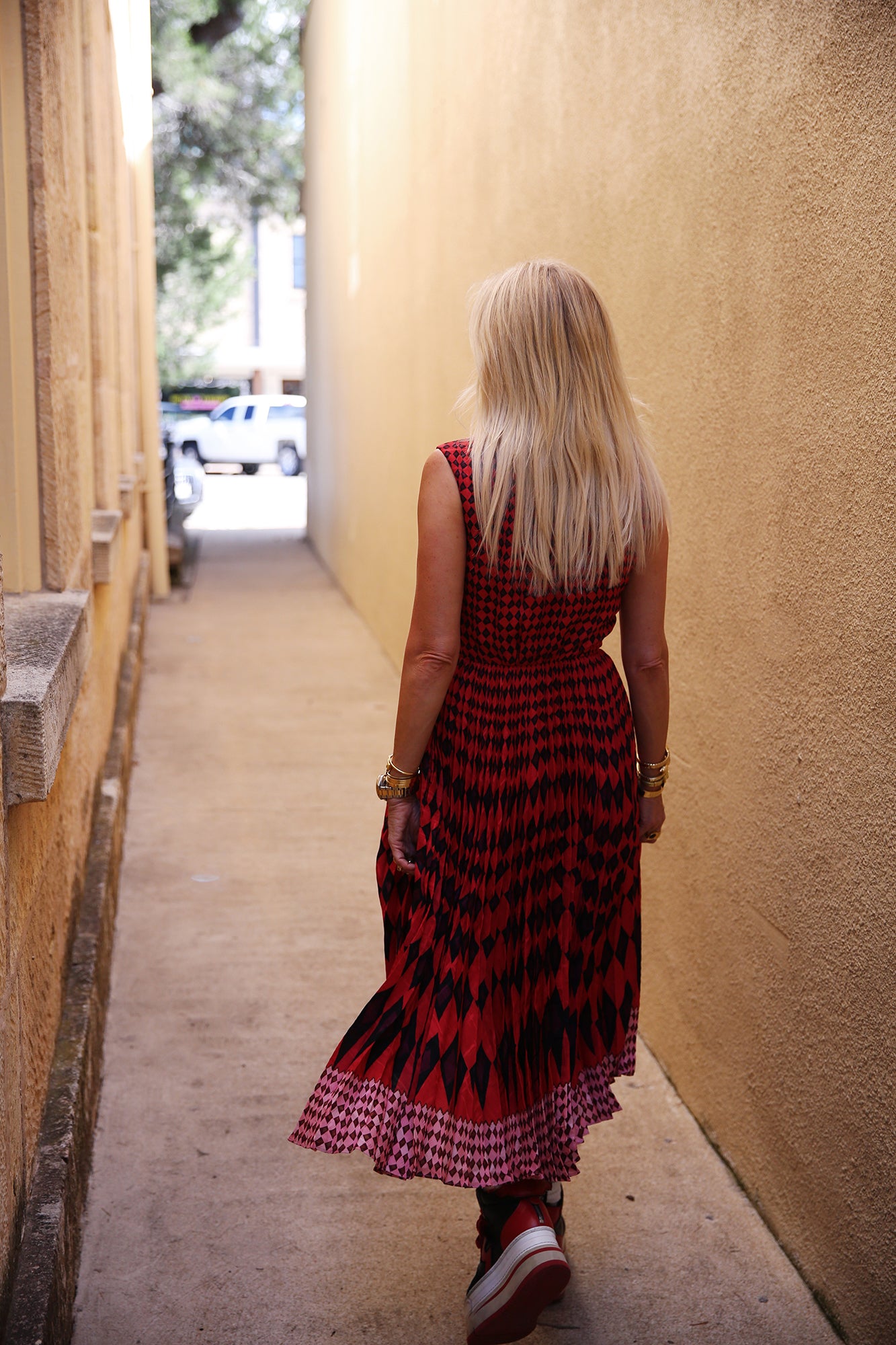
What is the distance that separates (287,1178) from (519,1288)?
0.94 metres

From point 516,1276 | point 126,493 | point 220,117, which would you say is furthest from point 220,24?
point 516,1276

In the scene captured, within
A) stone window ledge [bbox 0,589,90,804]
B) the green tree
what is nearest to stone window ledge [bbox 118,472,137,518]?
stone window ledge [bbox 0,589,90,804]

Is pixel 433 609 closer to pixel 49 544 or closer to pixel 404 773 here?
pixel 404 773

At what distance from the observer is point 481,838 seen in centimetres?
233

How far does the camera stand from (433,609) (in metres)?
2.27

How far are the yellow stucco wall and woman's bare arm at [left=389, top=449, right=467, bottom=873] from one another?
2.35 feet

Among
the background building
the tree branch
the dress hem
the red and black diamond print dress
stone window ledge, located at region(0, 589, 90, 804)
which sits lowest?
the dress hem

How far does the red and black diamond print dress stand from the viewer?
2285 millimetres

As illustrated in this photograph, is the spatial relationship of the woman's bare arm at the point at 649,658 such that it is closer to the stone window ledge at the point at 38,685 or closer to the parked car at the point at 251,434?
the stone window ledge at the point at 38,685

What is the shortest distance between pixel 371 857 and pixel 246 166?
1898 centimetres

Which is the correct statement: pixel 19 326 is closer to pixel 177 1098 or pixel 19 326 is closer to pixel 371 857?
pixel 177 1098

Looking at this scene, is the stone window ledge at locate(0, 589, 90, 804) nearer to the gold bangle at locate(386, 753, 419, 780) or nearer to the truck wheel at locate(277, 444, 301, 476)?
the gold bangle at locate(386, 753, 419, 780)

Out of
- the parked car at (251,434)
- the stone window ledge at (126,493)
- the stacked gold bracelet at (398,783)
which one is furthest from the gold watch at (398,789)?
the parked car at (251,434)

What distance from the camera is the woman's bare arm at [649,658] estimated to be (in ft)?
7.89
